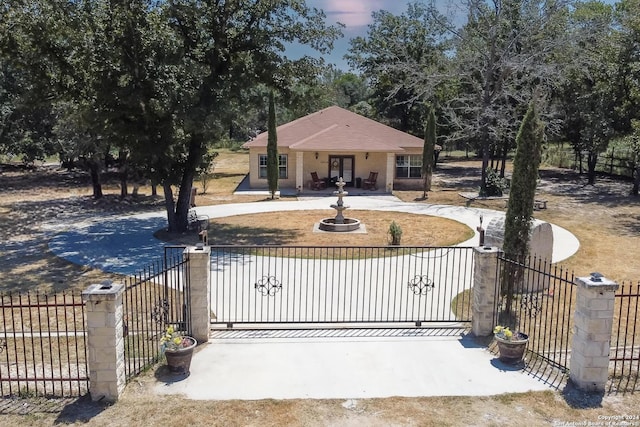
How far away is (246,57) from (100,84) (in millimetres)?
4513

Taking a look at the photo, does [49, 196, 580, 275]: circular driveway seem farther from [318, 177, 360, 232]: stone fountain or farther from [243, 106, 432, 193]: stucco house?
[318, 177, 360, 232]: stone fountain

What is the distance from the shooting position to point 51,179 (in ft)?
104

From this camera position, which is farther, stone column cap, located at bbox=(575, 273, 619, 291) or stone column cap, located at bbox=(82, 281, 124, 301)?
stone column cap, located at bbox=(575, 273, 619, 291)

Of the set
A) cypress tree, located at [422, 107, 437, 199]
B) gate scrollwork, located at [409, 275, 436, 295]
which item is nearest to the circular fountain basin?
gate scrollwork, located at [409, 275, 436, 295]

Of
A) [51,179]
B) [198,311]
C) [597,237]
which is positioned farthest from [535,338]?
[51,179]

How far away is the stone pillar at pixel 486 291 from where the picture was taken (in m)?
8.91

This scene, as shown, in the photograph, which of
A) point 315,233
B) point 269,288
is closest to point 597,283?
point 269,288

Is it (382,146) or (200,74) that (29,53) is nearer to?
(200,74)

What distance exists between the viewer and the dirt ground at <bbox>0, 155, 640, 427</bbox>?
6457 mm

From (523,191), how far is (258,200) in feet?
55.9

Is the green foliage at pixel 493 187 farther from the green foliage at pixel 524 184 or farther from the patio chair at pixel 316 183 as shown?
the green foliage at pixel 524 184

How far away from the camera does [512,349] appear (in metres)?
7.88

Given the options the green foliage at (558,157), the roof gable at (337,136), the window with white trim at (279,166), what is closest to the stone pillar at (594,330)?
the roof gable at (337,136)

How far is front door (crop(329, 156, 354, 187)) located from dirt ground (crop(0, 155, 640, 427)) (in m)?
3.12
